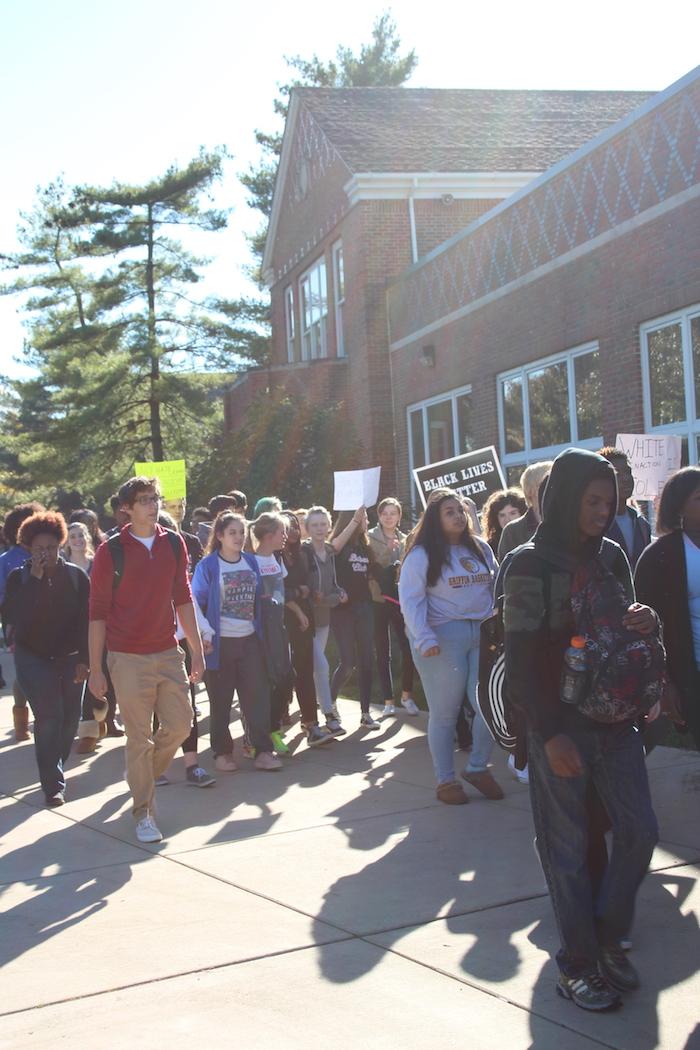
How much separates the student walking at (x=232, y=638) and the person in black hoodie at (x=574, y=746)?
4625 mm

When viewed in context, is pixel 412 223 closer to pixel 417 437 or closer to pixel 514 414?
pixel 417 437

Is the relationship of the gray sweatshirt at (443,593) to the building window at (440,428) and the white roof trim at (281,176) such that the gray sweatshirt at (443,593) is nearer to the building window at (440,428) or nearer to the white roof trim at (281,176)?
the building window at (440,428)

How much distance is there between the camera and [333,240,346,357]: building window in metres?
25.1

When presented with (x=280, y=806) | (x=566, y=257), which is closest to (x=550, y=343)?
(x=566, y=257)

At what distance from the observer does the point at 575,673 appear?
4004 millimetres

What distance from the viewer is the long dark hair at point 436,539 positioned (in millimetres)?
7230

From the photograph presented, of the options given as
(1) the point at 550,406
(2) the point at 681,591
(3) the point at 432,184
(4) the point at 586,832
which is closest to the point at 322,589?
(2) the point at 681,591

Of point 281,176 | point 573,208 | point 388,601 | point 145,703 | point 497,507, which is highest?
point 281,176

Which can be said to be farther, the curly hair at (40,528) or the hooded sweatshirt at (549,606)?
the curly hair at (40,528)

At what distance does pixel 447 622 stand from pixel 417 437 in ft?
49.5

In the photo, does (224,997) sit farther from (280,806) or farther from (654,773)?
(654,773)

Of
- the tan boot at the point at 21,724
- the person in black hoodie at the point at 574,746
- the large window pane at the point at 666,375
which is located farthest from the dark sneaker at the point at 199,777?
the large window pane at the point at 666,375

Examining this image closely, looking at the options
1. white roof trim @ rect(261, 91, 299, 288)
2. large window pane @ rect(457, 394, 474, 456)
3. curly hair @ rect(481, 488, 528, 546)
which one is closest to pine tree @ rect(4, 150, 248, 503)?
white roof trim @ rect(261, 91, 299, 288)

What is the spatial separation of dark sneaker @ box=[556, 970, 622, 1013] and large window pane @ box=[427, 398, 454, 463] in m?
16.5
